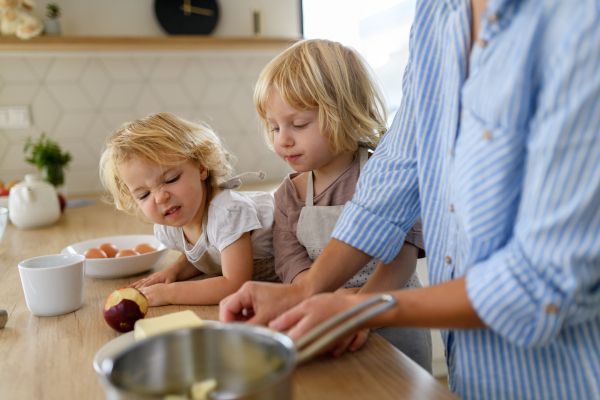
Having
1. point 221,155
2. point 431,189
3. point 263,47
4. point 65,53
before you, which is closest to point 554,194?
point 431,189

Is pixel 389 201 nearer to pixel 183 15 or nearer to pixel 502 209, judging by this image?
pixel 502 209

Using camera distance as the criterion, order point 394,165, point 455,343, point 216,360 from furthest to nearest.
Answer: point 394,165
point 455,343
point 216,360

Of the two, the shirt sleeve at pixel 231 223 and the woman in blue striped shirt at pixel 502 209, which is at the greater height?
the woman in blue striped shirt at pixel 502 209

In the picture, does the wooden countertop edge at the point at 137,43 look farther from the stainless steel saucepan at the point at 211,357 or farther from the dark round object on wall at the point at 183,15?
the stainless steel saucepan at the point at 211,357

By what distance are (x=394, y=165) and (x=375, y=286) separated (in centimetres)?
24

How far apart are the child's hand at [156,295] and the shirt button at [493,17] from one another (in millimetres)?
698

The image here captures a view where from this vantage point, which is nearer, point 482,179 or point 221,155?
point 482,179

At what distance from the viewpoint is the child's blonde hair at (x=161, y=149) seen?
→ 1.04m

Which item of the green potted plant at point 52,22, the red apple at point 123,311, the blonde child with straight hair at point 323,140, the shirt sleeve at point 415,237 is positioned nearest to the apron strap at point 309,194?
the blonde child with straight hair at point 323,140

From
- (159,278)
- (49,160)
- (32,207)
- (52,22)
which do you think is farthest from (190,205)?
(52,22)

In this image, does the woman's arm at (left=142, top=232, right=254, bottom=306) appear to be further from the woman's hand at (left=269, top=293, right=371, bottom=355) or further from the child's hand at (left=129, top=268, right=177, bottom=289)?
the woman's hand at (left=269, top=293, right=371, bottom=355)

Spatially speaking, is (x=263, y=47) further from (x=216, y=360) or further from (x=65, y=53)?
(x=216, y=360)

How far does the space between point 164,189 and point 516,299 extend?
2.40 feet

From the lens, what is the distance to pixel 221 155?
3.83 feet
